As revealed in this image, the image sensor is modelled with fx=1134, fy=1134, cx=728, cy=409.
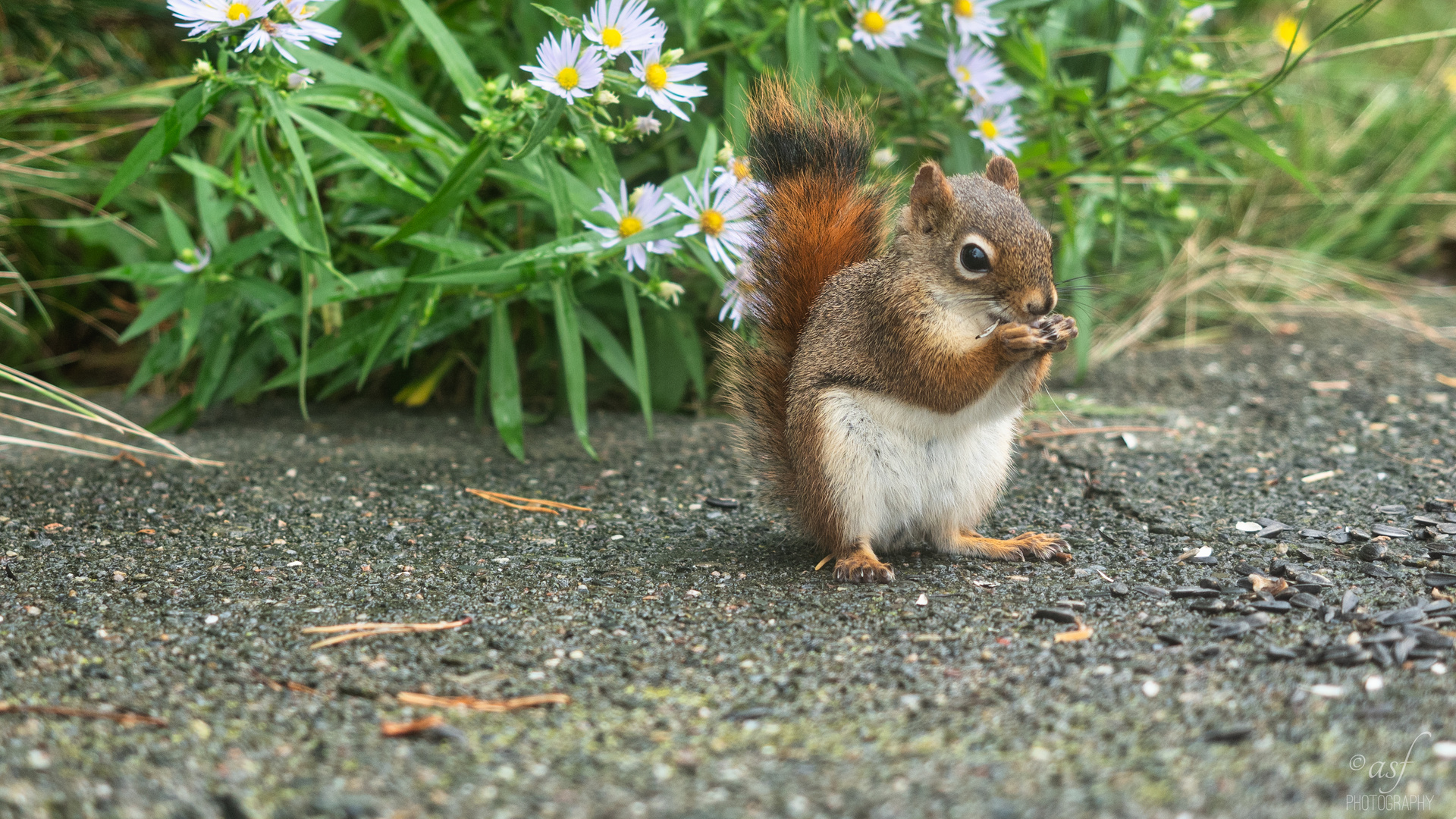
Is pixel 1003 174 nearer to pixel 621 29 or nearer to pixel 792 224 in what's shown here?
pixel 792 224

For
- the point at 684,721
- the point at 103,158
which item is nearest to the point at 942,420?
the point at 684,721

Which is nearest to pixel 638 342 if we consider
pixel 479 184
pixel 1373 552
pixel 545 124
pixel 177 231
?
pixel 479 184

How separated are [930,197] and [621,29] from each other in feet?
2.20

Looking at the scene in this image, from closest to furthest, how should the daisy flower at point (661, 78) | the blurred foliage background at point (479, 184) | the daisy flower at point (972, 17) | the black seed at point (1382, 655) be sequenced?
the black seed at point (1382, 655)
the daisy flower at point (661, 78)
the blurred foliage background at point (479, 184)
the daisy flower at point (972, 17)

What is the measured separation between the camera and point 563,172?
2.49 metres

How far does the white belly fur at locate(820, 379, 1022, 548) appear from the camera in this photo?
2.09 metres

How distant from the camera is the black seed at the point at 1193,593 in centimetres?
192

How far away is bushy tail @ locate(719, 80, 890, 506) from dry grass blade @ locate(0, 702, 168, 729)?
47.2 inches

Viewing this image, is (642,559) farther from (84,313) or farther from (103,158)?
(103,158)

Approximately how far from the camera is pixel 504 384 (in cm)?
283

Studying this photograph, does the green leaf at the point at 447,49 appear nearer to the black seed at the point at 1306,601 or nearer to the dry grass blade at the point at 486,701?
the dry grass blade at the point at 486,701

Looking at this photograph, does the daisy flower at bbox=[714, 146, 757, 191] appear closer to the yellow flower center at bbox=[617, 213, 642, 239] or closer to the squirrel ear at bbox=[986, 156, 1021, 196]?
the yellow flower center at bbox=[617, 213, 642, 239]

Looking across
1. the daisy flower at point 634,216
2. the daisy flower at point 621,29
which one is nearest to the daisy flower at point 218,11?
the daisy flower at point 621,29

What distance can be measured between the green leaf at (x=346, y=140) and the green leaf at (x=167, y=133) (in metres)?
0.17
